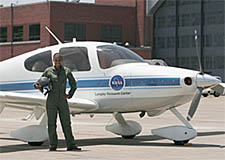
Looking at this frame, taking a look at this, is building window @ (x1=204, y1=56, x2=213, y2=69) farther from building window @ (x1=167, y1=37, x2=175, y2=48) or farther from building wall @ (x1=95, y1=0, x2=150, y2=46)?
building wall @ (x1=95, y1=0, x2=150, y2=46)

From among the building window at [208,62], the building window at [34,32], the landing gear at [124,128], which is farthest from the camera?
the building window at [208,62]

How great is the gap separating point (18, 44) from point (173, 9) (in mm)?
18646

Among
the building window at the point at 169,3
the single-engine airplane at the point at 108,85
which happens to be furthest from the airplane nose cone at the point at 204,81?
the building window at the point at 169,3

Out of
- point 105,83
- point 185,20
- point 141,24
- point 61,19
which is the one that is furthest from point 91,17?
point 105,83

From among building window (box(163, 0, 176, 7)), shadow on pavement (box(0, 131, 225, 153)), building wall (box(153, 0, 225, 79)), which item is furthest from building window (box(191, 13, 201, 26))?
shadow on pavement (box(0, 131, 225, 153))

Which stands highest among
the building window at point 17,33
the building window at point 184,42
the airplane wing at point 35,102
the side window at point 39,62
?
the building window at point 17,33

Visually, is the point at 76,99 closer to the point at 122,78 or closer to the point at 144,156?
the point at 122,78

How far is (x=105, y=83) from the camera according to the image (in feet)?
45.3

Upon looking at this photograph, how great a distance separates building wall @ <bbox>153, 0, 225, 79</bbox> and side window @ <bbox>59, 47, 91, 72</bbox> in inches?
2217

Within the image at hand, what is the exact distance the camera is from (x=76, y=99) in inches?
543

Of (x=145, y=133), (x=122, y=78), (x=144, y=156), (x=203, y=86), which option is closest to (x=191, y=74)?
(x=203, y=86)

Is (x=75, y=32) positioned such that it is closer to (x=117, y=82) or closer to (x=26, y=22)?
(x=26, y=22)

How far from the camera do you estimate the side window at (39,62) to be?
47.4 feet

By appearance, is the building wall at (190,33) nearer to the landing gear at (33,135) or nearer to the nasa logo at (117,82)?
the nasa logo at (117,82)
